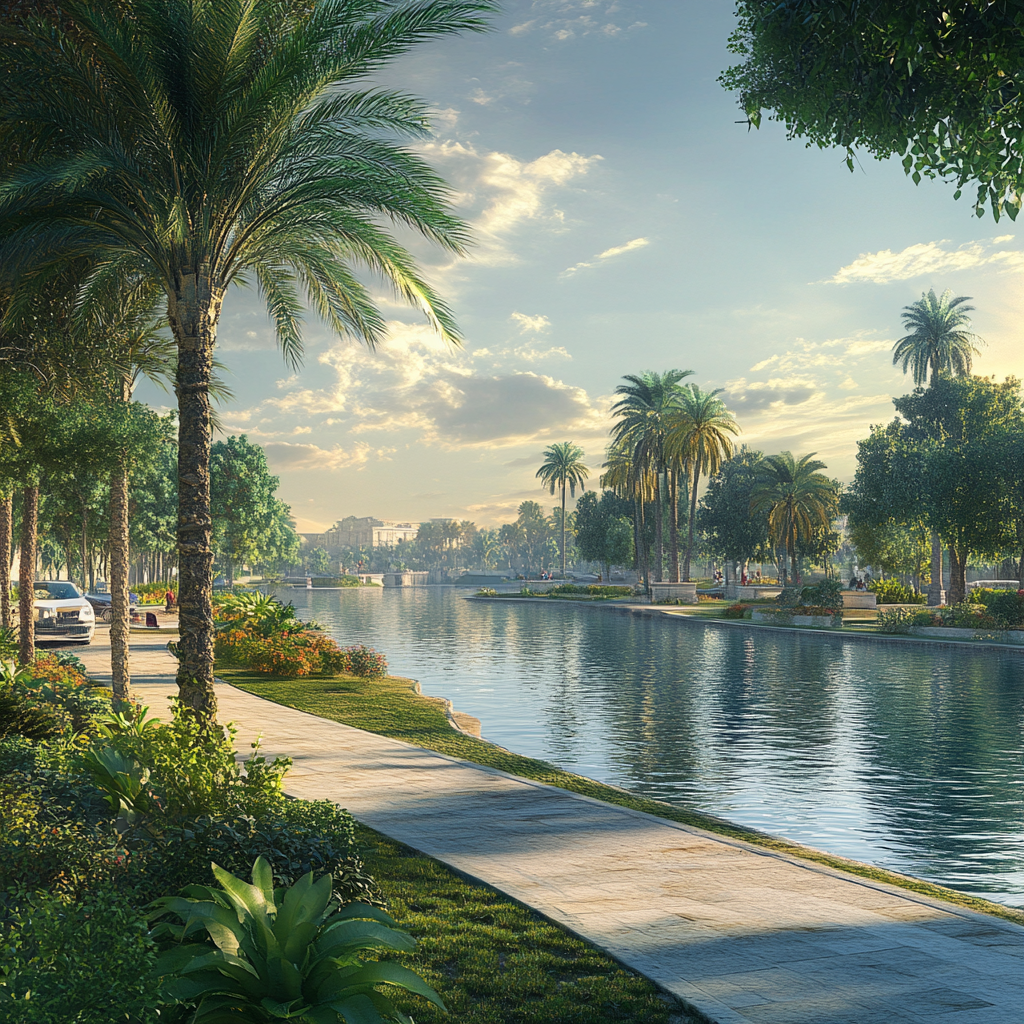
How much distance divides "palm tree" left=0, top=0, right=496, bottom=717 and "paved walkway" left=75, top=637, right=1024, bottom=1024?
2952mm

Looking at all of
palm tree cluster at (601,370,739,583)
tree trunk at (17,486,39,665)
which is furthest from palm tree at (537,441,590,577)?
tree trunk at (17,486,39,665)

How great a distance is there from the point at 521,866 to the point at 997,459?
1308 inches

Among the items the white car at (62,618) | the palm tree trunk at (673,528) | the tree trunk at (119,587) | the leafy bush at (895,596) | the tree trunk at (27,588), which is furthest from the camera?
the palm tree trunk at (673,528)

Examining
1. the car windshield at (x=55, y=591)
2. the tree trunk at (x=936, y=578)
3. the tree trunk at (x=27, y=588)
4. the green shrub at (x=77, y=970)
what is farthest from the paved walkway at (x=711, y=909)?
the tree trunk at (x=936, y=578)

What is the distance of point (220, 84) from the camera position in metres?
9.48

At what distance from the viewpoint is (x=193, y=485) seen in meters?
9.96

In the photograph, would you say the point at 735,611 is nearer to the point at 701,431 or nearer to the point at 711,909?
the point at 701,431

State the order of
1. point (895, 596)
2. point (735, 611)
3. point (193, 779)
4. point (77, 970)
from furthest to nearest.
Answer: point (895, 596), point (735, 611), point (193, 779), point (77, 970)

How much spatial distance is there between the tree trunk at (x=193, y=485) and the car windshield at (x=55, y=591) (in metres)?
19.9

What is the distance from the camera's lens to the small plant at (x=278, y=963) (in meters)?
3.82

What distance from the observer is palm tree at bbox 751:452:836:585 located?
5509cm

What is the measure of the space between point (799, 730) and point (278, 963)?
44.8 feet

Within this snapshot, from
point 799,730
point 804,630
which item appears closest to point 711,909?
point 799,730

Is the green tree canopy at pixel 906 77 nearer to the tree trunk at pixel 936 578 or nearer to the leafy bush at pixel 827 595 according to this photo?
the leafy bush at pixel 827 595
